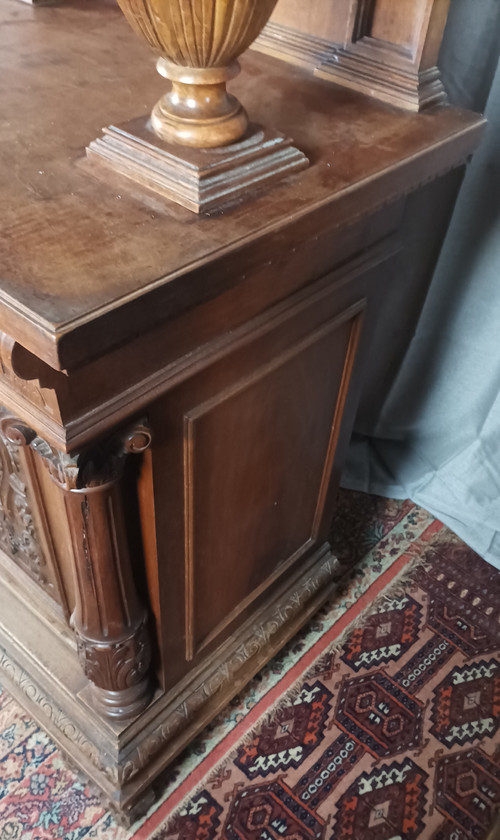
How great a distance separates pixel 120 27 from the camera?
3.19ft

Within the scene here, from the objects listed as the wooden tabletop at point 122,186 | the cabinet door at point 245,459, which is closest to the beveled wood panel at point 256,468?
the cabinet door at point 245,459

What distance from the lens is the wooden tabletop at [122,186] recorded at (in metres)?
0.50

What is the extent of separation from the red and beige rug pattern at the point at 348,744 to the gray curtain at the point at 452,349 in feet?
0.67

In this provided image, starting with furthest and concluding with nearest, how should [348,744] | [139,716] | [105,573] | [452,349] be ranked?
1. [452,349]
2. [348,744]
3. [139,716]
4. [105,573]

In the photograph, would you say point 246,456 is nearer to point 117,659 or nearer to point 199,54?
point 117,659

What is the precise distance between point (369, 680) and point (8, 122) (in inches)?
40.9

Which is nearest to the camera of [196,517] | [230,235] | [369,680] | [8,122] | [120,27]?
[230,235]

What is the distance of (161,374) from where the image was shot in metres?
0.62

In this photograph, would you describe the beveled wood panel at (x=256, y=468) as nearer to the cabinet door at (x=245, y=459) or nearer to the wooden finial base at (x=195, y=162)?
the cabinet door at (x=245, y=459)

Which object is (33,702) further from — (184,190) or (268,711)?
(184,190)

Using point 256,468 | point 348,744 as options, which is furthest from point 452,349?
point 348,744

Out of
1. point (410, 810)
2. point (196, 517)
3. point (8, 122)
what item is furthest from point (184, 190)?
point (410, 810)

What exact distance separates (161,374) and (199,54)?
0.90 ft

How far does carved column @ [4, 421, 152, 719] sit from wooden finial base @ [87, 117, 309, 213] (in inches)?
8.7
